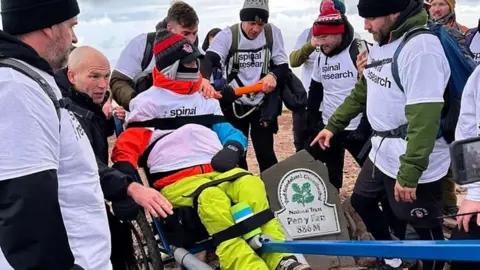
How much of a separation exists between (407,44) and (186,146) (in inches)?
62.3

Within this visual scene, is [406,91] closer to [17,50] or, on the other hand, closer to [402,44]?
[402,44]

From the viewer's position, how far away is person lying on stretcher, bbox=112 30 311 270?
3.53 m

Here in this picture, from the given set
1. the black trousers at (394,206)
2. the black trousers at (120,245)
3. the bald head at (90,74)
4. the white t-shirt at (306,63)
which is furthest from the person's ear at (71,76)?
the white t-shirt at (306,63)

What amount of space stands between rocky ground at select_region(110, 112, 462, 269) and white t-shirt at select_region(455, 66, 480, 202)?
265cm

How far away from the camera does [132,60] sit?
15.4ft

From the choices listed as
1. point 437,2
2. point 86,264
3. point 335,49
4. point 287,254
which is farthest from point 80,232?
point 437,2

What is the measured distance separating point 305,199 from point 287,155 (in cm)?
424

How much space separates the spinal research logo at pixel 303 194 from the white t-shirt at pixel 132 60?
150 centimetres

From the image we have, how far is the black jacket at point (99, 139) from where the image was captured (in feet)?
10.8

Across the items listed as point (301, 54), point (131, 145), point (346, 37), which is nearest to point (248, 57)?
point (301, 54)

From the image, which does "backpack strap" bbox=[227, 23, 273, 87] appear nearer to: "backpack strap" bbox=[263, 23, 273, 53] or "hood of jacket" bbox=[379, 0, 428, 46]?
"backpack strap" bbox=[263, 23, 273, 53]

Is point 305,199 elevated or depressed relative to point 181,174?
depressed

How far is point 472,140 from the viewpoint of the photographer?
161 centimetres

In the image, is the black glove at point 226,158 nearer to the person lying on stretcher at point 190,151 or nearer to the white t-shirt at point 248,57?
the person lying on stretcher at point 190,151
